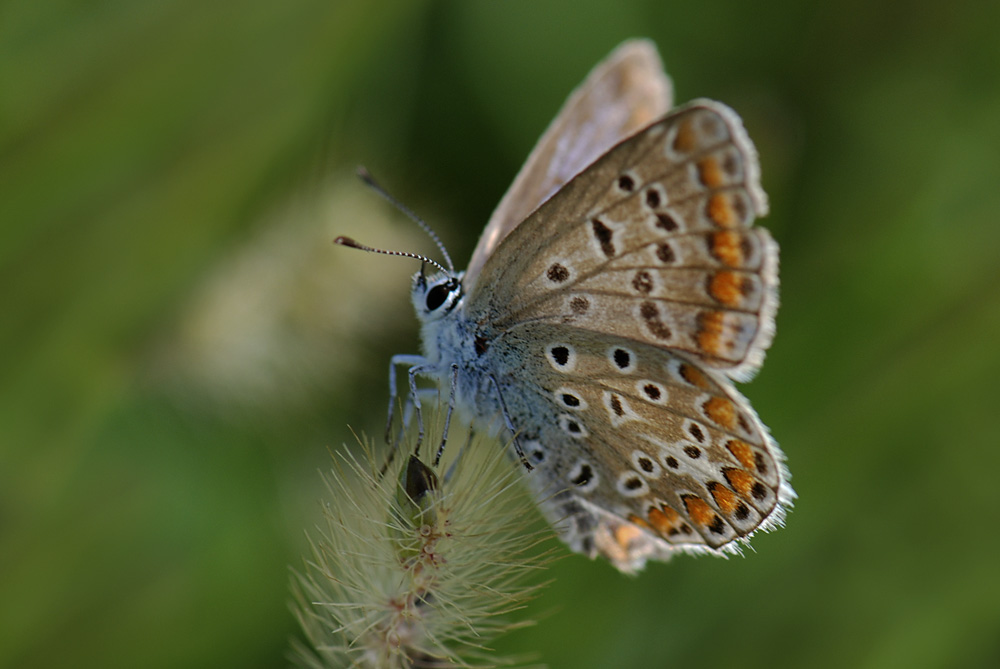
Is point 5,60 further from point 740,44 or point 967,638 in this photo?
point 967,638

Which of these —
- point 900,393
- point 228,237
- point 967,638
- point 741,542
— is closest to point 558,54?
point 228,237

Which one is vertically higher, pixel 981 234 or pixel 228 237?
pixel 981 234

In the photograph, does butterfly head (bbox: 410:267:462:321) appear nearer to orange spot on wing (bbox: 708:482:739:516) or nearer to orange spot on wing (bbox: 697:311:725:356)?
orange spot on wing (bbox: 697:311:725:356)

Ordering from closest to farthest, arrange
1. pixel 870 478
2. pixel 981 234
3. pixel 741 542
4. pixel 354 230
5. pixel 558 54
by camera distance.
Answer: pixel 741 542 → pixel 870 478 → pixel 981 234 → pixel 354 230 → pixel 558 54

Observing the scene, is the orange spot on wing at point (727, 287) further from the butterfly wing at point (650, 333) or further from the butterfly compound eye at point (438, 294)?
the butterfly compound eye at point (438, 294)

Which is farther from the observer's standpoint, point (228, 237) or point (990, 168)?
point (990, 168)

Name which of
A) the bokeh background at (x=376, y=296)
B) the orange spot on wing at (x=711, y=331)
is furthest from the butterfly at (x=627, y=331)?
the bokeh background at (x=376, y=296)

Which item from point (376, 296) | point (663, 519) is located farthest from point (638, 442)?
point (376, 296)

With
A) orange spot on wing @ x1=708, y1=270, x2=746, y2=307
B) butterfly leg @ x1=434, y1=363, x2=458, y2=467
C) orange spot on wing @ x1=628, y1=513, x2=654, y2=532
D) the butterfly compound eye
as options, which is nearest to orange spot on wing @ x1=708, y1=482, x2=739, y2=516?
orange spot on wing @ x1=628, y1=513, x2=654, y2=532
